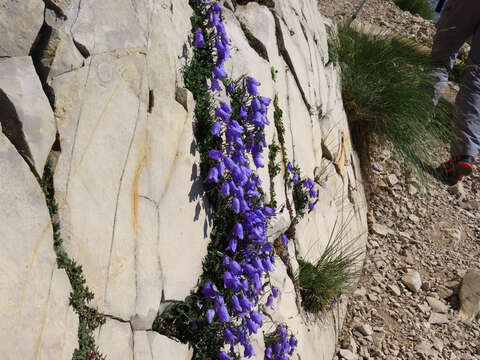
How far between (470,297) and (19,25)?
409 centimetres

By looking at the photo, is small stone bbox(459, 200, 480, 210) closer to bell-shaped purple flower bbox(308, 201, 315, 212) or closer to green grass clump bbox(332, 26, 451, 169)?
green grass clump bbox(332, 26, 451, 169)

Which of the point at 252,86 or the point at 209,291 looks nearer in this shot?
the point at 209,291

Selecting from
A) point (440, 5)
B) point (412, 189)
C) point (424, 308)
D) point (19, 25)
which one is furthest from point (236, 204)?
point (440, 5)

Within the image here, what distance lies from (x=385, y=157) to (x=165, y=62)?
150 inches

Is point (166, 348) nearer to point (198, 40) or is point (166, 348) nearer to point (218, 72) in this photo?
point (218, 72)

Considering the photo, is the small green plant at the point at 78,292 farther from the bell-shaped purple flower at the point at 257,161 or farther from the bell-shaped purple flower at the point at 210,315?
the bell-shaped purple flower at the point at 257,161

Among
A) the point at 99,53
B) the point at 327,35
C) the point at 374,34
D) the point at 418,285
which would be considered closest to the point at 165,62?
the point at 99,53

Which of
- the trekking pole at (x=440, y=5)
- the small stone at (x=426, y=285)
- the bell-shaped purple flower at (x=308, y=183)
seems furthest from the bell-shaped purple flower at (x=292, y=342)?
the trekking pole at (x=440, y=5)

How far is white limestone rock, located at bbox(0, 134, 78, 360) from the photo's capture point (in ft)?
4.83

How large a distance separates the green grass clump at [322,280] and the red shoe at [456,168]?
8.25 feet

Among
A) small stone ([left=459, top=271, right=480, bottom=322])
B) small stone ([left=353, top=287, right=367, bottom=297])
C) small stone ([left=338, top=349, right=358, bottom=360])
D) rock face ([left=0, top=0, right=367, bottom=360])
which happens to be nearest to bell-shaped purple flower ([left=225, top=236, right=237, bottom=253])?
rock face ([left=0, top=0, right=367, bottom=360])

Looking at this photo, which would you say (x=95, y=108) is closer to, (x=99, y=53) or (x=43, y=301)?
(x=99, y=53)

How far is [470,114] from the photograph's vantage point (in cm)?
540

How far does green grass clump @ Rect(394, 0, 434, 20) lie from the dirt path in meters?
3.20
